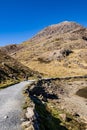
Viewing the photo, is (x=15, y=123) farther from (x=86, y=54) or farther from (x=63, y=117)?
(x=86, y=54)

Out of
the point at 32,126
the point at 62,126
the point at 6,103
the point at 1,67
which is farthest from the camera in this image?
the point at 1,67

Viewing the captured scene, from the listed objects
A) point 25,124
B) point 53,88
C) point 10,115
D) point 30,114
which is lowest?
point 25,124

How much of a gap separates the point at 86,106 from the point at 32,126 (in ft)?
117

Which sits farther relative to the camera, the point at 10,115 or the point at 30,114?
the point at 10,115

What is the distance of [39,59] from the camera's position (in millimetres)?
199875

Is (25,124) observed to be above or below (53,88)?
below

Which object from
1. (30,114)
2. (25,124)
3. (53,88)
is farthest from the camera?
(53,88)

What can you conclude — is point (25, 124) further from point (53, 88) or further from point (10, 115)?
point (53, 88)

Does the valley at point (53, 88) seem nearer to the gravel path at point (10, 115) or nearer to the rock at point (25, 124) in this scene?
the rock at point (25, 124)

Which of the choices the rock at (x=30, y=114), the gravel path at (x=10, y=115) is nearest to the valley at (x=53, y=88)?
the rock at (x=30, y=114)

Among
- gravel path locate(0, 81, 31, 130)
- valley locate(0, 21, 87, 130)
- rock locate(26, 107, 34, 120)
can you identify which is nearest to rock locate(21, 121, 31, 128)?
valley locate(0, 21, 87, 130)

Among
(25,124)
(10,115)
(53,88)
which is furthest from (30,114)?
(53,88)

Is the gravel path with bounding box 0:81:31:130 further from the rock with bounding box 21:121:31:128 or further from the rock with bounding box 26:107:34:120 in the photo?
the rock with bounding box 26:107:34:120

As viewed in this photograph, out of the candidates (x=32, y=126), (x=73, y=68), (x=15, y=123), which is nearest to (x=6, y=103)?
(x=15, y=123)
